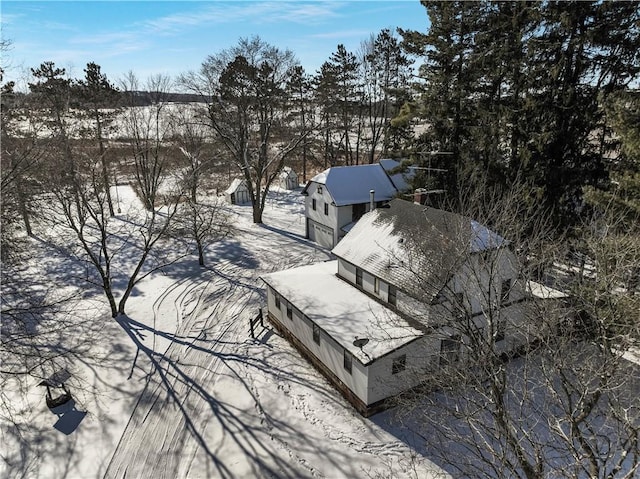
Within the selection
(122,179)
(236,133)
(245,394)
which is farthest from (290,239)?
(122,179)

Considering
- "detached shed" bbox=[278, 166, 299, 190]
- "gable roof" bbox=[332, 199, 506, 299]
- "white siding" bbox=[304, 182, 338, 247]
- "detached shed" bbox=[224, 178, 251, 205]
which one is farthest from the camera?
"detached shed" bbox=[278, 166, 299, 190]

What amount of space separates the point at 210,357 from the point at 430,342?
936 cm

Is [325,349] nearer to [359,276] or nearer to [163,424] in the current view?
[359,276]

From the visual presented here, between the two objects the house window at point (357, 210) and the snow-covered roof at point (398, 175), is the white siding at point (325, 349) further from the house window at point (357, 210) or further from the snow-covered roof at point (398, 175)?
the snow-covered roof at point (398, 175)

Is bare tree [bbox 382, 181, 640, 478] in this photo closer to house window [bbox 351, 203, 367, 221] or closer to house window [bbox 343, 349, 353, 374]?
house window [bbox 343, 349, 353, 374]

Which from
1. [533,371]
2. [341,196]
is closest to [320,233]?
[341,196]

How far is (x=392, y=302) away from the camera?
15836 mm

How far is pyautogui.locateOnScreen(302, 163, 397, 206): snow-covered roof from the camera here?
2761cm

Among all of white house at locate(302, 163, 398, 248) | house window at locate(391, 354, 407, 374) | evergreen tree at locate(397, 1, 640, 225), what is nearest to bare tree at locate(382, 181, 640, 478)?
→ house window at locate(391, 354, 407, 374)

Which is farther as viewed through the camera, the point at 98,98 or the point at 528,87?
the point at 98,98

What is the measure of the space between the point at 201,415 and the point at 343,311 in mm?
6582

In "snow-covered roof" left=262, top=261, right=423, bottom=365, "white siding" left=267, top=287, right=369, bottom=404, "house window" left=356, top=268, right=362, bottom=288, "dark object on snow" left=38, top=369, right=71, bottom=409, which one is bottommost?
"dark object on snow" left=38, top=369, right=71, bottom=409

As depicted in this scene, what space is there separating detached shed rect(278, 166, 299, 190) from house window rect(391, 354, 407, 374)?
3448cm

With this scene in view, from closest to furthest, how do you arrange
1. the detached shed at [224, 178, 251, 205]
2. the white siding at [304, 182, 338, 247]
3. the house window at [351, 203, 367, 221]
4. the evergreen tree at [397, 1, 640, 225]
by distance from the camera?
the evergreen tree at [397, 1, 640, 225] < the white siding at [304, 182, 338, 247] < the house window at [351, 203, 367, 221] < the detached shed at [224, 178, 251, 205]
